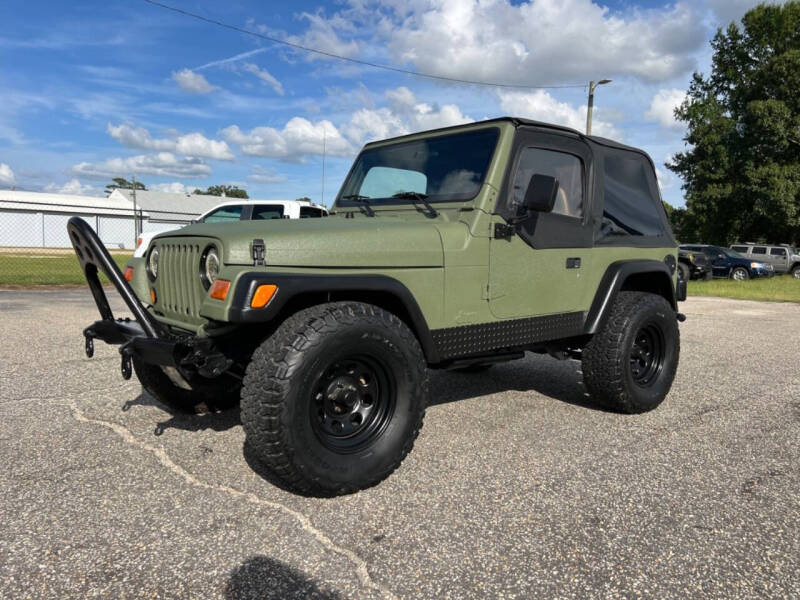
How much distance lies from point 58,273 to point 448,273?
598 inches

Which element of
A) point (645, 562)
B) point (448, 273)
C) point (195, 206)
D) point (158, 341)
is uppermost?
point (195, 206)

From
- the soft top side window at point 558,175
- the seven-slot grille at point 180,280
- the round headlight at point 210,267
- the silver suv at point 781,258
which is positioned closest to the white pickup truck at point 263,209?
the soft top side window at point 558,175

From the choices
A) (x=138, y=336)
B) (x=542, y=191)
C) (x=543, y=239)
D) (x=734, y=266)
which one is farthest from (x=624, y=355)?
(x=734, y=266)

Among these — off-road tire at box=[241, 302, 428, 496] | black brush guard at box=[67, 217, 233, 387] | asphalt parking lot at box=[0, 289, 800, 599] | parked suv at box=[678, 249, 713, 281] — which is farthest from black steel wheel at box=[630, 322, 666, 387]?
parked suv at box=[678, 249, 713, 281]

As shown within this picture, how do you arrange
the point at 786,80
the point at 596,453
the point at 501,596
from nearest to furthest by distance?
the point at 501,596
the point at 596,453
the point at 786,80

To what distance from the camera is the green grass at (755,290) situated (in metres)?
14.8

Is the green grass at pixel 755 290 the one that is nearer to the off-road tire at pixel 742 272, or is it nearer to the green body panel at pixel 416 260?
the off-road tire at pixel 742 272

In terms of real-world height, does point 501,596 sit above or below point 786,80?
below

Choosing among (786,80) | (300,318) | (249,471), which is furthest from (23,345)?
(786,80)

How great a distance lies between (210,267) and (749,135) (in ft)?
95.4

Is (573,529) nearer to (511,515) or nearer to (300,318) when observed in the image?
(511,515)

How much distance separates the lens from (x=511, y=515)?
2.66m

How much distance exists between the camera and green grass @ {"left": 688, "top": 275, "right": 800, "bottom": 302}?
48.5ft

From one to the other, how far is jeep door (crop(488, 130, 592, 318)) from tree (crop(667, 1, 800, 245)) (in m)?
24.6
